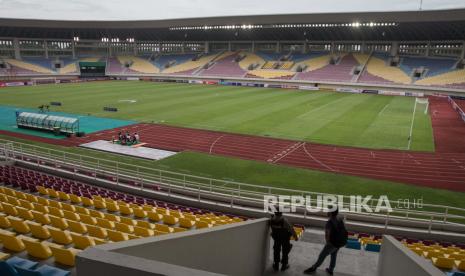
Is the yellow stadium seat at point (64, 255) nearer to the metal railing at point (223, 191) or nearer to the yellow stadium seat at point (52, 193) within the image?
the yellow stadium seat at point (52, 193)

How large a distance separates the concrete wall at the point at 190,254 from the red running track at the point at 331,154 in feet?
49.4

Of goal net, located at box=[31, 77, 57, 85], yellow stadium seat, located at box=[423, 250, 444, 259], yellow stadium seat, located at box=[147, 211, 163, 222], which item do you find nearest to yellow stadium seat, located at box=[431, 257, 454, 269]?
yellow stadium seat, located at box=[423, 250, 444, 259]

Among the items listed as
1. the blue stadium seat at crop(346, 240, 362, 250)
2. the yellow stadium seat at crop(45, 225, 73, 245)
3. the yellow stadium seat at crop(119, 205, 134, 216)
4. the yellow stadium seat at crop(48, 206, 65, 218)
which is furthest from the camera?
the yellow stadium seat at crop(119, 205, 134, 216)

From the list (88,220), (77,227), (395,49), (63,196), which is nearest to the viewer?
(77,227)

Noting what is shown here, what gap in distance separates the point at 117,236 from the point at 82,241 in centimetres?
64

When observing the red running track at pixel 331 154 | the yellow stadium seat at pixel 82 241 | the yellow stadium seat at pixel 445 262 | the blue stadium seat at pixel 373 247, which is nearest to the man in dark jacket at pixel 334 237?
the yellow stadium seat at pixel 445 262

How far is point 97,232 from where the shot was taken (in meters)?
7.64

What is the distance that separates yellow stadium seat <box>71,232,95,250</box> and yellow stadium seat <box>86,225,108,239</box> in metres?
0.63

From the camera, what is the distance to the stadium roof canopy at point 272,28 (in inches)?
2243

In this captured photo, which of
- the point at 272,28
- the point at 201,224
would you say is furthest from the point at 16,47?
the point at 201,224

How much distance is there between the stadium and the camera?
21.6 ft

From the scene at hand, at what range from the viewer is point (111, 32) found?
281 ft

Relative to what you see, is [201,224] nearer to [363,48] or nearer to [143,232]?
[143,232]

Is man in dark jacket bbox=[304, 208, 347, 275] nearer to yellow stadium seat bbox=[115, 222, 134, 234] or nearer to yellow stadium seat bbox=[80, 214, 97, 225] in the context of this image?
yellow stadium seat bbox=[115, 222, 134, 234]
